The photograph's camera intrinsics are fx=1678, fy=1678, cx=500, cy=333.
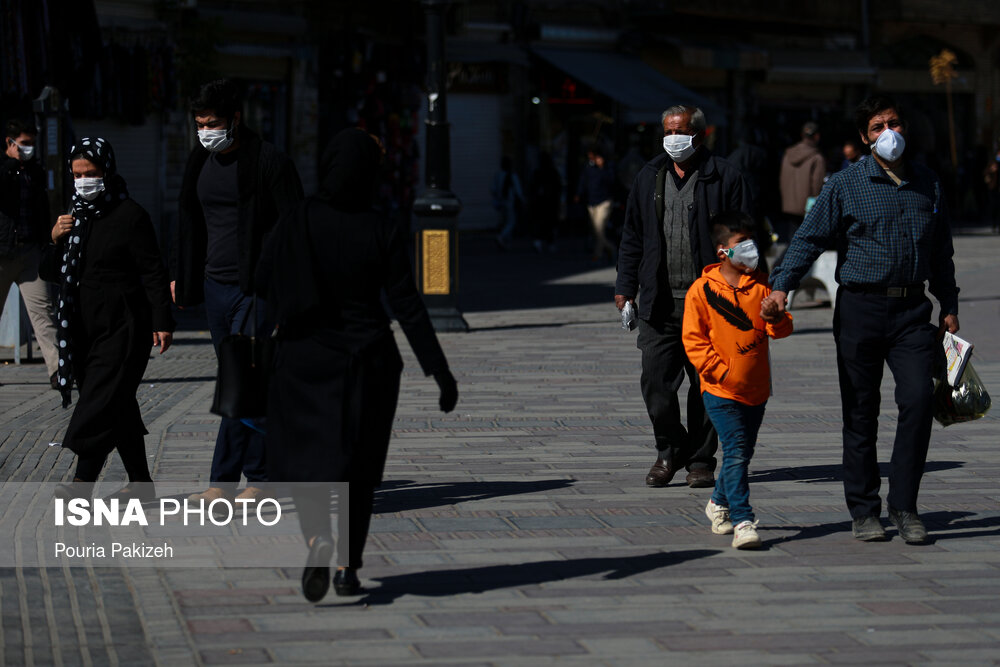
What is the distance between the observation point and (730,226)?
6555mm

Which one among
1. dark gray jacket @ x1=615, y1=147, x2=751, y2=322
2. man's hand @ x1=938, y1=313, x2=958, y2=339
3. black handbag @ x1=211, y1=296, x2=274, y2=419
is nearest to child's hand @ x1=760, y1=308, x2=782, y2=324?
man's hand @ x1=938, y1=313, x2=958, y2=339

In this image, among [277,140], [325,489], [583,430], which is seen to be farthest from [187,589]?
[277,140]

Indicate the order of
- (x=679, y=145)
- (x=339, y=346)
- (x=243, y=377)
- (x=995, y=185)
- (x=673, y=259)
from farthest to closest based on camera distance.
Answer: (x=995, y=185) < (x=673, y=259) < (x=679, y=145) < (x=243, y=377) < (x=339, y=346)

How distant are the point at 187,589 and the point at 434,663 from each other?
1.25 m

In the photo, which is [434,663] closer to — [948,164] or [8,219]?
[8,219]

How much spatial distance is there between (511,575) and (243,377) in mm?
1201

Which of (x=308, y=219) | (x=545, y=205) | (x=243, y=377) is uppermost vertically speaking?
(x=308, y=219)

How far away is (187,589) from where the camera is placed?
19.1ft

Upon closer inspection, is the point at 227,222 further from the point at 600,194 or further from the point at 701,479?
the point at 600,194

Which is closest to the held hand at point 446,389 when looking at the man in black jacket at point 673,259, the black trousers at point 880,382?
the black trousers at point 880,382

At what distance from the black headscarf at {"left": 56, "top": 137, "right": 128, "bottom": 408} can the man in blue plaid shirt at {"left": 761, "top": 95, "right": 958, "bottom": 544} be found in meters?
2.85

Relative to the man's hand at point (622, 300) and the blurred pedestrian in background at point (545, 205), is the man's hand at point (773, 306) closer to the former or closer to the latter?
the man's hand at point (622, 300)

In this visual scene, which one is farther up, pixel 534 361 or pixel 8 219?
pixel 8 219

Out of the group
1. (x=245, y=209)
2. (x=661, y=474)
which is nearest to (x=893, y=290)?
(x=661, y=474)
